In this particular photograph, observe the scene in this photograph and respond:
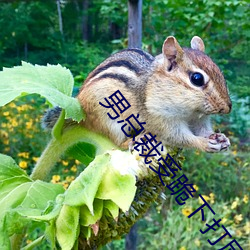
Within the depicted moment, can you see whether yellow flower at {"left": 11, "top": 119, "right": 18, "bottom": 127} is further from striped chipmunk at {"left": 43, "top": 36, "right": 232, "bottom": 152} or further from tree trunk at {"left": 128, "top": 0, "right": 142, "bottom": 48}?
striped chipmunk at {"left": 43, "top": 36, "right": 232, "bottom": 152}

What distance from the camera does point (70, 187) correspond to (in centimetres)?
53

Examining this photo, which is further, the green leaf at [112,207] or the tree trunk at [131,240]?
the tree trunk at [131,240]

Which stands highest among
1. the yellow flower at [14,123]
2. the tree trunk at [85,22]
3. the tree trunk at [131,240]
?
the tree trunk at [131,240]

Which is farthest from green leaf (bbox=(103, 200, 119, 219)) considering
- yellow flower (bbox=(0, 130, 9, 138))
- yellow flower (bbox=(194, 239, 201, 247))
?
yellow flower (bbox=(0, 130, 9, 138))

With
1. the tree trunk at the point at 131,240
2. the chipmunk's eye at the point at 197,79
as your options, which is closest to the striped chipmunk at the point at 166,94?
the chipmunk's eye at the point at 197,79

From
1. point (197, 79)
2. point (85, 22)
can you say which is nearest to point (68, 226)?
point (197, 79)

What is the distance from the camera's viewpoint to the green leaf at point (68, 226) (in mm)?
519

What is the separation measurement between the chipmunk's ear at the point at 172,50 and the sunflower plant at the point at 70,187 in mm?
182

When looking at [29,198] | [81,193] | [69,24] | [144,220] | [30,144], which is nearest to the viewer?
[81,193]

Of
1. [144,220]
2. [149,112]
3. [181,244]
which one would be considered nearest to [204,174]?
[144,220]

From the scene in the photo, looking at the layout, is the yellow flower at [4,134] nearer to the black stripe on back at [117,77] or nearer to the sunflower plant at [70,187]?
the black stripe on back at [117,77]

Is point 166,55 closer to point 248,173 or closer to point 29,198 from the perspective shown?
point 29,198

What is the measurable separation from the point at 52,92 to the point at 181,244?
69.3 inches

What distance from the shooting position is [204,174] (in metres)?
Result: 2.85
